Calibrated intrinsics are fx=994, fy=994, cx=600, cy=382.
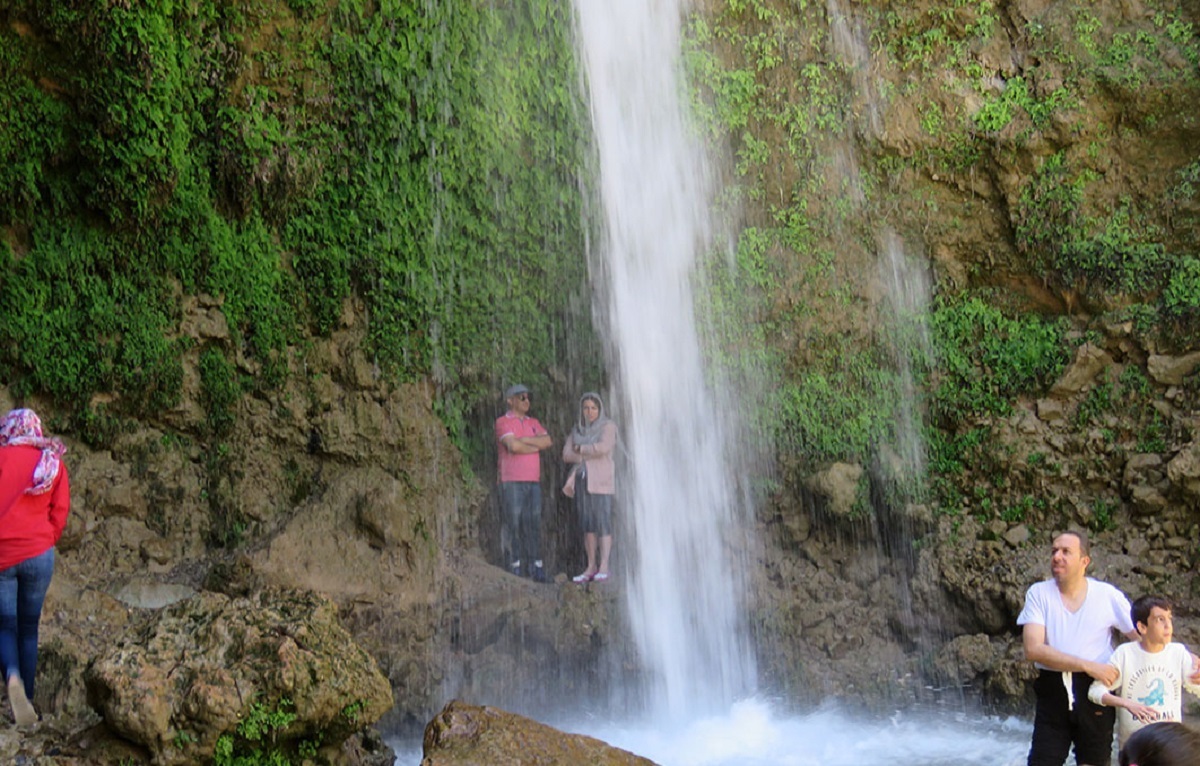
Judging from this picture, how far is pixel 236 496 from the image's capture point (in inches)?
337

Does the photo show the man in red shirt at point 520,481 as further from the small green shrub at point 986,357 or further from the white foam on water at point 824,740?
the small green shrub at point 986,357

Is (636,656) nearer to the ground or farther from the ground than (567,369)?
nearer to the ground

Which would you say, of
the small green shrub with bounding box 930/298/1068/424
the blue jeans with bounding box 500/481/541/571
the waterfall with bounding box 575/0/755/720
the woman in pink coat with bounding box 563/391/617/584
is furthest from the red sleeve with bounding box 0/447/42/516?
the small green shrub with bounding box 930/298/1068/424

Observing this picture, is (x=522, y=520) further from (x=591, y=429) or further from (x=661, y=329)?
(x=661, y=329)

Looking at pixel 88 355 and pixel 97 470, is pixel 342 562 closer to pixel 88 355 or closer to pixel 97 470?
pixel 97 470

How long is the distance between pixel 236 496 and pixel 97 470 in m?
1.10

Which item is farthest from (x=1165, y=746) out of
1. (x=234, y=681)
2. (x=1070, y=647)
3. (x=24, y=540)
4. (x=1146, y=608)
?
(x=24, y=540)

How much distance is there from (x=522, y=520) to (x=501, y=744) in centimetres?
416

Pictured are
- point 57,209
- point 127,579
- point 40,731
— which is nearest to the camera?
point 40,731

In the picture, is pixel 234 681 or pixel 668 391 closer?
pixel 234 681

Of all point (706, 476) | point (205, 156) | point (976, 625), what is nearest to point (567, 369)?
point (706, 476)

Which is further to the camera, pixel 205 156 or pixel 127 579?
pixel 205 156

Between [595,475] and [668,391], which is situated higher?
[668,391]

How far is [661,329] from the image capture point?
395 inches
